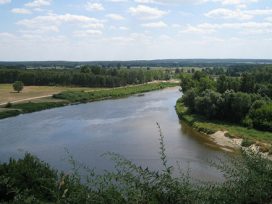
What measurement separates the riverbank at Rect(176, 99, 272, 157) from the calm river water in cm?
107

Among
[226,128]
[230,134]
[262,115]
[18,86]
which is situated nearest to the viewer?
[230,134]

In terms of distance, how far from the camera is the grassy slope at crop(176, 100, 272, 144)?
3319cm

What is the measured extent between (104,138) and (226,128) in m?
11.2

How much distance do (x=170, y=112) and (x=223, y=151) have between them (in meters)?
21.6

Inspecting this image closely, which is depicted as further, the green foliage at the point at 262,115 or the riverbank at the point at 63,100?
the riverbank at the point at 63,100

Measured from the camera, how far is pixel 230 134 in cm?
3472

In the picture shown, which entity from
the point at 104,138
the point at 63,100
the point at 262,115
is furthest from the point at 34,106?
the point at 262,115

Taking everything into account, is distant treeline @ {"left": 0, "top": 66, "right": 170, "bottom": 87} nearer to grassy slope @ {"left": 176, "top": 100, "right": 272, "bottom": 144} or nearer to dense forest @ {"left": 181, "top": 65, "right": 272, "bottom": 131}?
dense forest @ {"left": 181, "top": 65, "right": 272, "bottom": 131}

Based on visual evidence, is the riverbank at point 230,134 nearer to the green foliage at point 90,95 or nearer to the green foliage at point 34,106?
the green foliage at point 34,106

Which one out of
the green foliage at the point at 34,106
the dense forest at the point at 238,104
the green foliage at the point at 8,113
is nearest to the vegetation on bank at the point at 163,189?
the dense forest at the point at 238,104

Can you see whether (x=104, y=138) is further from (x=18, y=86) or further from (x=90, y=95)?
(x=18, y=86)

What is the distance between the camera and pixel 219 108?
4156 cm

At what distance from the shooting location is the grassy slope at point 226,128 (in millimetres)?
33191

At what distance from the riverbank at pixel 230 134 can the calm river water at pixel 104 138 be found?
→ 1075mm
